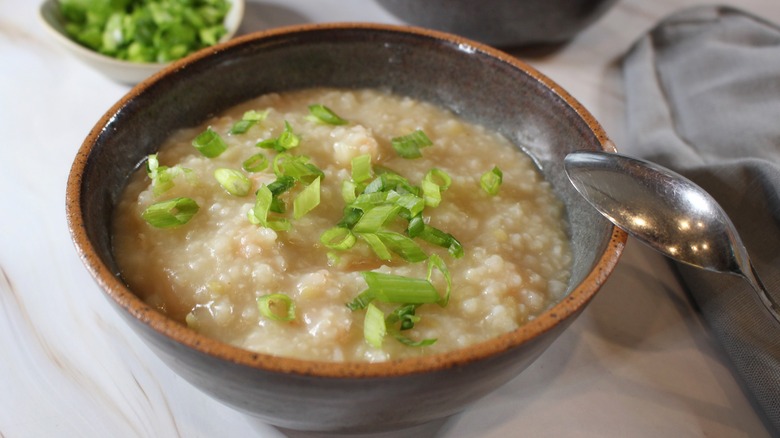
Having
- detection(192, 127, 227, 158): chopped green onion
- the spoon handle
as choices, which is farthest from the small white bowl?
the spoon handle

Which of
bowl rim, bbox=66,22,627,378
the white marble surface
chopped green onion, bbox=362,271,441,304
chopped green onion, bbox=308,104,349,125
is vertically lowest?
the white marble surface

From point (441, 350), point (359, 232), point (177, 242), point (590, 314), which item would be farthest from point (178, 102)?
point (590, 314)

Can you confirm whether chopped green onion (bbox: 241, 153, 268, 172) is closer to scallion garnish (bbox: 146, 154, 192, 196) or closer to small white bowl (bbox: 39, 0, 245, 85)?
scallion garnish (bbox: 146, 154, 192, 196)

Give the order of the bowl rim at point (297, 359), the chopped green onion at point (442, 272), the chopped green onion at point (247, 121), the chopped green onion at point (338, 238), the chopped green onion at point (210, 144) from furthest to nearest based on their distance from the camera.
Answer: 1. the chopped green onion at point (247, 121)
2. the chopped green onion at point (210, 144)
3. the chopped green onion at point (338, 238)
4. the chopped green onion at point (442, 272)
5. the bowl rim at point (297, 359)

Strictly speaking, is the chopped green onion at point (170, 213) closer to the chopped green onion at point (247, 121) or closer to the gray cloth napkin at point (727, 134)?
the chopped green onion at point (247, 121)

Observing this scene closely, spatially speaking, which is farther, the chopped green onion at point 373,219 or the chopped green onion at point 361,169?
the chopped green onion at point 361,169

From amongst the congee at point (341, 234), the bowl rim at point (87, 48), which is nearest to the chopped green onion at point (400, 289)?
the congee at point (341, 234)
